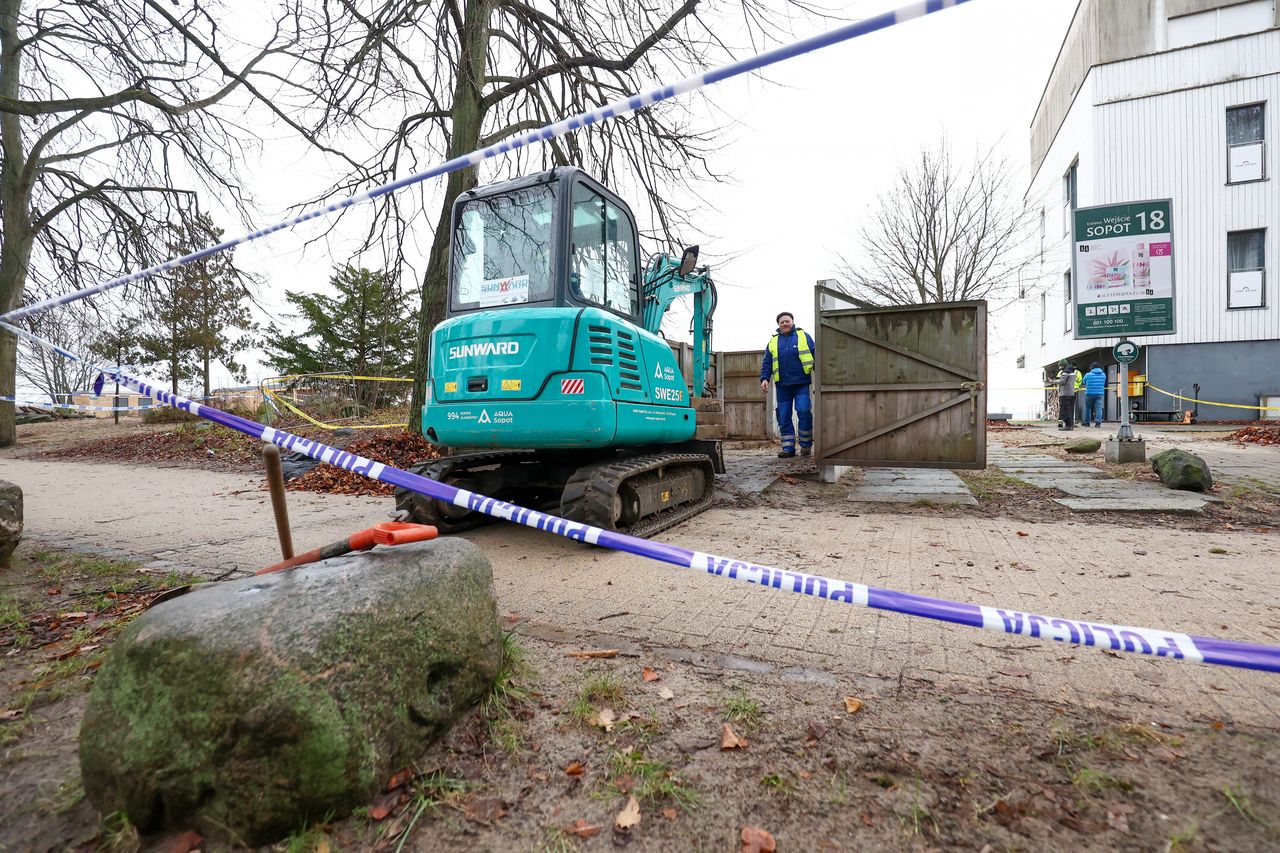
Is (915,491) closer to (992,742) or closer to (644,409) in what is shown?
(644,409)

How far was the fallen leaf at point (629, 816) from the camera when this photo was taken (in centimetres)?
156

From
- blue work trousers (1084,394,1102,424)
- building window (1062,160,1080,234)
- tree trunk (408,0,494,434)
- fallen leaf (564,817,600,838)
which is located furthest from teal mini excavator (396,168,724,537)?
building window (1062,160,1080,234)

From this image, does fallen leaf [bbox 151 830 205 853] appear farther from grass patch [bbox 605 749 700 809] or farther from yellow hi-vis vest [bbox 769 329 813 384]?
yellow hi-vis vest [bbox 769 329 813 384]

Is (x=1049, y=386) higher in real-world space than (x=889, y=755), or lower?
higher

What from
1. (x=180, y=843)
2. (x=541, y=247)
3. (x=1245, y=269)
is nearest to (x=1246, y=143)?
(x=1245, y=269)

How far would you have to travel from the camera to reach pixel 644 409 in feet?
16.4

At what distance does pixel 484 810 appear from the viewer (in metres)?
1.63

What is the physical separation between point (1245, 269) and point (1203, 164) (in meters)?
3.62

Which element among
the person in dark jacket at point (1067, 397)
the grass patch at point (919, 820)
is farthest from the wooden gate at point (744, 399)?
the grass patch at point (919, 820)

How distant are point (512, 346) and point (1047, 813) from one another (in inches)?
150

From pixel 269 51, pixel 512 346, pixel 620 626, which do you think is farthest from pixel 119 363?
pixel 620 626

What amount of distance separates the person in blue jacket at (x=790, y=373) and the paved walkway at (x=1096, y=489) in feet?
9.17

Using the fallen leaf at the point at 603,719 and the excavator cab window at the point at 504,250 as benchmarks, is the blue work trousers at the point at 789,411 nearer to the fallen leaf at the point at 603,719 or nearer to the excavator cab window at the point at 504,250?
the excavator cab window at the point at 504,250

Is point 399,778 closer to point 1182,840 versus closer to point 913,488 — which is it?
point 1182,840
